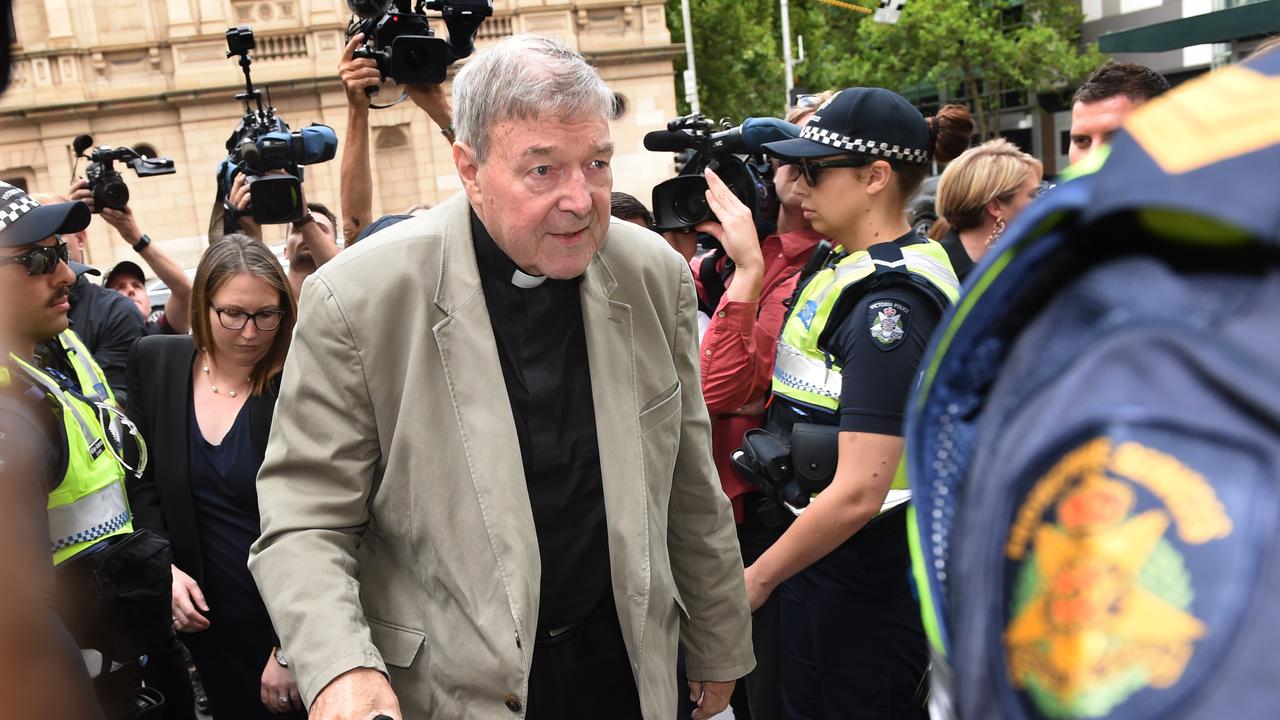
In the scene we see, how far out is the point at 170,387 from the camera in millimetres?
3416

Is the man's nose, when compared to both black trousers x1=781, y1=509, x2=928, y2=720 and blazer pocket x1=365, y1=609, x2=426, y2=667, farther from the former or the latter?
black trousers x1=781, y1=509, x2=928, y2=720

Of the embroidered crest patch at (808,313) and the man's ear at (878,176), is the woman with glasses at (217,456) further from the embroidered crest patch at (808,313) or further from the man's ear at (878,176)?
the man's ear at (878,176)

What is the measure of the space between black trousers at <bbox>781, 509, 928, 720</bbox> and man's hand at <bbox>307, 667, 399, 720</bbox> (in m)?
1.39

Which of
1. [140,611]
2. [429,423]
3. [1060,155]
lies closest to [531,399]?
[429,423]

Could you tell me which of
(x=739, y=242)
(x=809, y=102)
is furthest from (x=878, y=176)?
(x=809, y=102)

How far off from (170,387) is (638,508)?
6.48 feet

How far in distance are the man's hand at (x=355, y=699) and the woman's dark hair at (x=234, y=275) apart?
1.75m

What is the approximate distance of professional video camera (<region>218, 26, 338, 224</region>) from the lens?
4.54m

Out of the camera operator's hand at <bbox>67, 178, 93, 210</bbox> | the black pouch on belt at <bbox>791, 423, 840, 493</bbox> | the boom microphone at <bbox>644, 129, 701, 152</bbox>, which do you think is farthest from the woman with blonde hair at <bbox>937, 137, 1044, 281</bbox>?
the camera operator's hand at <bbox>67, 178, 93, 210</bbox>

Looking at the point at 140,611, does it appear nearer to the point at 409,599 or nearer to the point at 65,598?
the point at 65,598

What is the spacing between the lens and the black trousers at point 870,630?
111 inches

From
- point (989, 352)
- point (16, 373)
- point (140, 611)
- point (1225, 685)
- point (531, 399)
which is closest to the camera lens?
point (1225, 685)

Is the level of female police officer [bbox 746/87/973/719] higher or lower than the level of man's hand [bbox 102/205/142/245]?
lower

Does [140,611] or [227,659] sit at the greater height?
[140,611]
